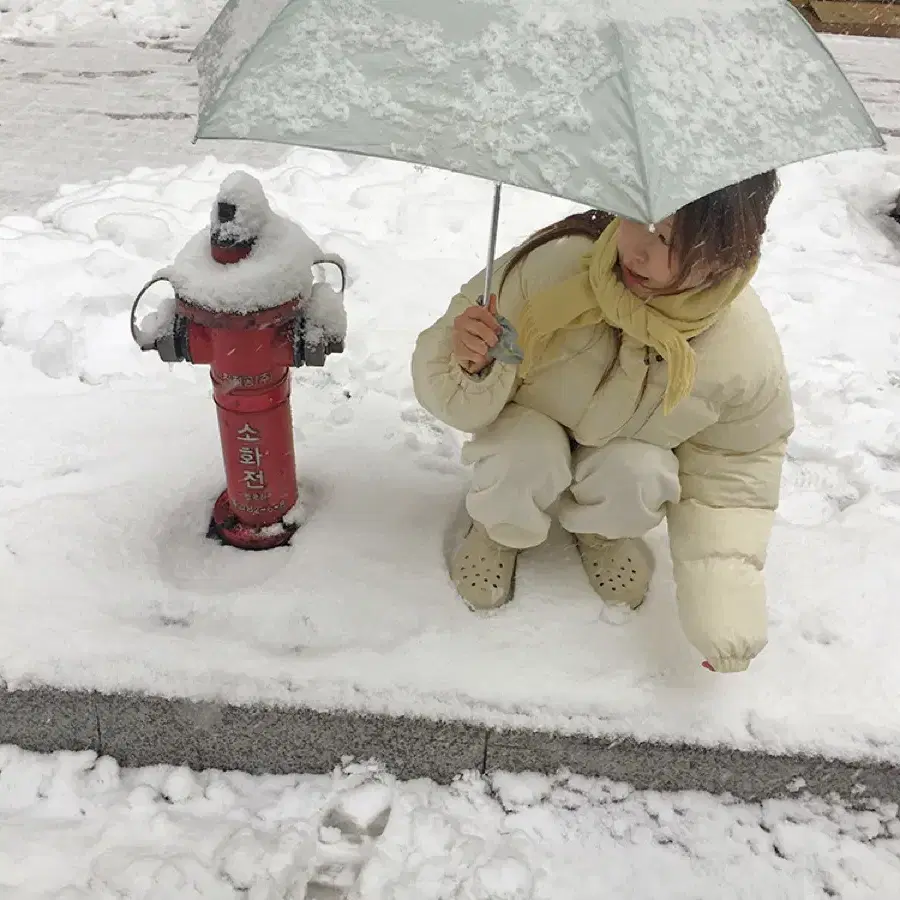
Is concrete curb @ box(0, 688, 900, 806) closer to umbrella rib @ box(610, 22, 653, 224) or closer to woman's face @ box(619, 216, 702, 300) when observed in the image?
woman's face @ box(619, 216, 702, 300)

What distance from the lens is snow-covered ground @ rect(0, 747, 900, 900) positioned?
6.37 ft

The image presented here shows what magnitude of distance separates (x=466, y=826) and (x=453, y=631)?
0.43 meters

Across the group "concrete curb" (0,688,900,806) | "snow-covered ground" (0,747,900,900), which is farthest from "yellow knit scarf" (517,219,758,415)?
"snow-covered ground" (0,747,900,900)

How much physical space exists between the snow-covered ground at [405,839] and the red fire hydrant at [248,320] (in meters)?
0.76

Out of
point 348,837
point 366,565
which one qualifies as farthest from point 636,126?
point 348,837

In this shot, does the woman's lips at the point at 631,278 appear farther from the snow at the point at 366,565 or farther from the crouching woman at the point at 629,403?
the snow at the point at 366,565

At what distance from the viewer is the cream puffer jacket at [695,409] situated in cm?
189

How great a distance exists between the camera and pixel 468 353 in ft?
5.90

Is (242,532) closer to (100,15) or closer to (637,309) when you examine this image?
(637,309)

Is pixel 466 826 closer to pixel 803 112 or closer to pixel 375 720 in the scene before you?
pixel 375 720

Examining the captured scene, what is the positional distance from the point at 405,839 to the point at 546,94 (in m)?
1.55

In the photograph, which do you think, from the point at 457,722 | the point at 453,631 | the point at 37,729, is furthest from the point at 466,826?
the point at 37,729

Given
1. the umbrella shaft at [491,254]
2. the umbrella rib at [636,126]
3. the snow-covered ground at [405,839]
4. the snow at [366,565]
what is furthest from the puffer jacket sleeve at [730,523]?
the umbrella rib at [636,126]

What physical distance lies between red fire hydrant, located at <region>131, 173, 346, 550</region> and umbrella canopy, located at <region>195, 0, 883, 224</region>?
46 cm
